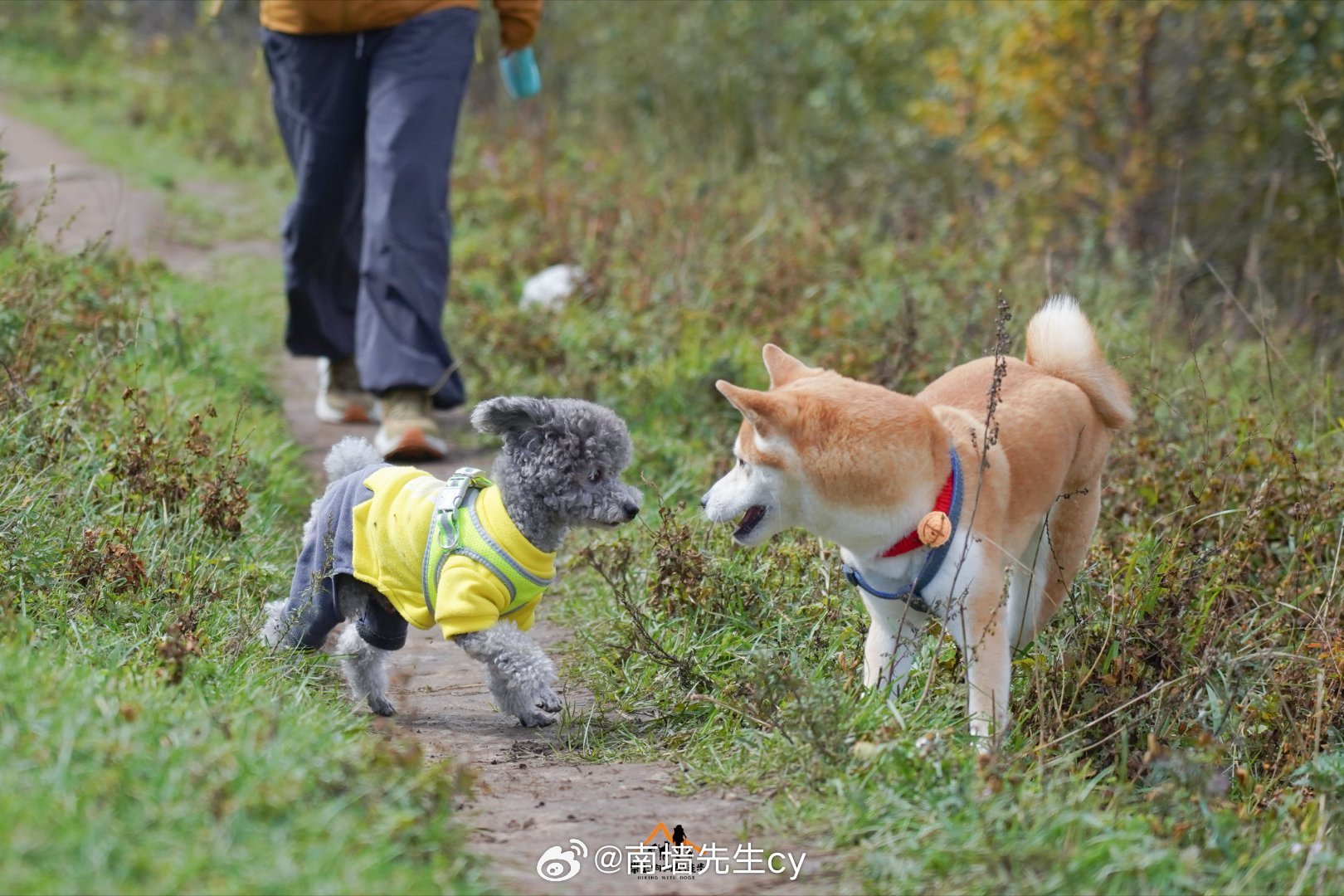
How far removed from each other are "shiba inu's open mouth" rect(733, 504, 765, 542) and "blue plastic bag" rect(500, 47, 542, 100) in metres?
3.24

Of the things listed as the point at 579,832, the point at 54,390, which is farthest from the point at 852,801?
the point at 54,390

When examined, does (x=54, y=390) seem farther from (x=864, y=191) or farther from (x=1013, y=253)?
(x=864, y=191)

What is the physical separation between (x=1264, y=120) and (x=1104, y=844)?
333 inches

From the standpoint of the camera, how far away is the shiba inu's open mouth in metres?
3.32

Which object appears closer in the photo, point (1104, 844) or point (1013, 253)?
point (1104, 844)

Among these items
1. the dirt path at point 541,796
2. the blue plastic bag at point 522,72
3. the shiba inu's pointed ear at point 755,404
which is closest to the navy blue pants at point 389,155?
the blue plastic bag at point 522,72

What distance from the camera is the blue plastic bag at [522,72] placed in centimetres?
598

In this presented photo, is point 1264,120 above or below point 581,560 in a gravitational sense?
above

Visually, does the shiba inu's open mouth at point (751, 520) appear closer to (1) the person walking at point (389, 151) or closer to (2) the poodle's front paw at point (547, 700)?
(2) the poodle's front paw at point (547, 700)

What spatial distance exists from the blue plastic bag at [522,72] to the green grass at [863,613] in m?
1.22

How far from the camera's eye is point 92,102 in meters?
14.6

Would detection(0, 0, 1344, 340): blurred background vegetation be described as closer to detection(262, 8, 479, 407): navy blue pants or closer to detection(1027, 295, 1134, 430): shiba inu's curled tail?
detection(262, 8, 479, 407): navy blue pants

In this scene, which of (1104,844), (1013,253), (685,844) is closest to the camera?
(1104,844)

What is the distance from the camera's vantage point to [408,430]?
5.34 m
